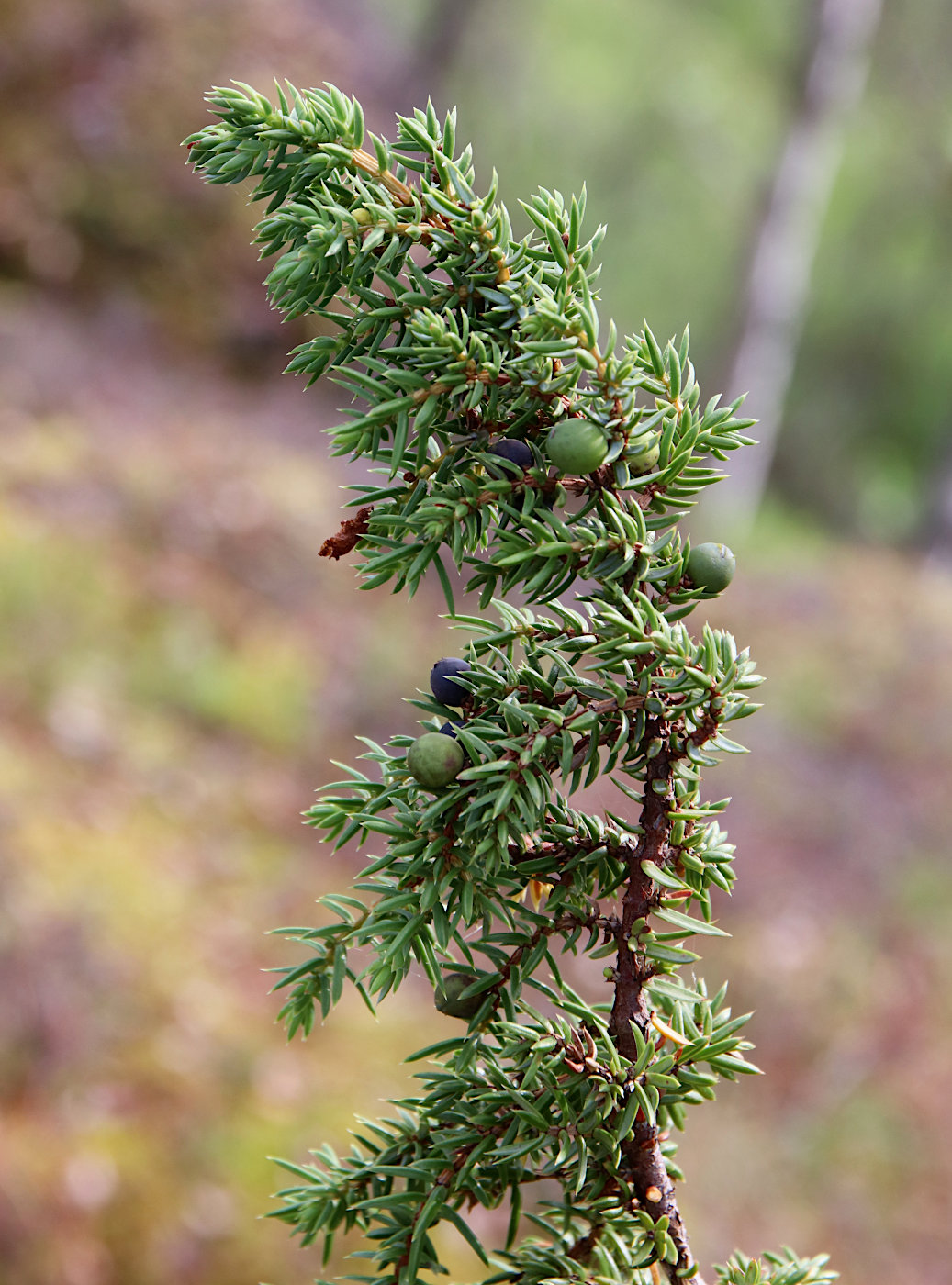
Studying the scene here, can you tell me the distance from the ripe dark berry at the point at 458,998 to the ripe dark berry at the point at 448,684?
17 centimetres

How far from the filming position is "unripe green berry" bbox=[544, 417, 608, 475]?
0.59 m

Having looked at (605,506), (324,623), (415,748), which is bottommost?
(415,748)

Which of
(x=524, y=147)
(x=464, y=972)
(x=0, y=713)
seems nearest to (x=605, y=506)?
(x=464, y=972)

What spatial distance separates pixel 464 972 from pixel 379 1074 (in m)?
2.59

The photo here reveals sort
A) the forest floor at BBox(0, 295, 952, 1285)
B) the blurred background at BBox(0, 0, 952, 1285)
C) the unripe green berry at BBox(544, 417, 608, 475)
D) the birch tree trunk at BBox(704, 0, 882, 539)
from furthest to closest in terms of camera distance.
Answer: the birch tree trunk at BBox(704, 0, 882, 539), the blurred background at BBox(0, 0, 952, 1285), the forest floor at BBox(0, 295, 952, 1285), the unripe green berry at BBox(544, 417, 608, 475)

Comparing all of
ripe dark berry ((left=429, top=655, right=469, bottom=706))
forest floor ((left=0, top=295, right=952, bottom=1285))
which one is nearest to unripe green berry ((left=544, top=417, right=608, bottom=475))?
ripe dark berry ((left=429, top=655, right=469, bottom=706))

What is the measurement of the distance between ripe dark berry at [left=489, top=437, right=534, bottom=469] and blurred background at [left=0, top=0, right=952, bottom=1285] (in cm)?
220

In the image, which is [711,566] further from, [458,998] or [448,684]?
[458,998]

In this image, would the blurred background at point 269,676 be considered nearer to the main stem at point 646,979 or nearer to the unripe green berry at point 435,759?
the main stem at point 646,979

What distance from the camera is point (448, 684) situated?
26.4 inches

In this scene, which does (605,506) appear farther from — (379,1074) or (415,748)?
(379,1074)

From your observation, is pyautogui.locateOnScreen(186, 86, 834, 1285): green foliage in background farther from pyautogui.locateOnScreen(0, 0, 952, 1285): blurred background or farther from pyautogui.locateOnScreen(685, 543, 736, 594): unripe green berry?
pyautogui.locateOnScreen(0, 0, 952, 1285): blurred background

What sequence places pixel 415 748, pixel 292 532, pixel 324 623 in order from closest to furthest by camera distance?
pixel 415 748, pixel 324 623, pixel 292 532

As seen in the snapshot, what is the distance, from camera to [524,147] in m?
11.9
